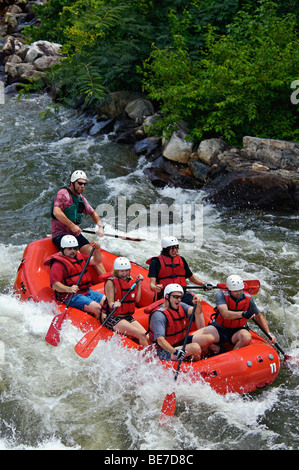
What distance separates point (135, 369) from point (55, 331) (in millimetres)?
963

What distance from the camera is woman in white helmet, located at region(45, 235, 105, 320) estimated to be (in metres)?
5.87

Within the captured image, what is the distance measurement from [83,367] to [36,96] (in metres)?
10.5

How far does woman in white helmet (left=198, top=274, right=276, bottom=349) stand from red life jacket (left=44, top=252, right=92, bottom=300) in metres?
1.50

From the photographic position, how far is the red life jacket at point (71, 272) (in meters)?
6.00

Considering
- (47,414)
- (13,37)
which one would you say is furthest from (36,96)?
(47,414)

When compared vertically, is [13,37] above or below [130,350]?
above

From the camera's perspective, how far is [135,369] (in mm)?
5266

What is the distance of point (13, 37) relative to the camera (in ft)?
58.2

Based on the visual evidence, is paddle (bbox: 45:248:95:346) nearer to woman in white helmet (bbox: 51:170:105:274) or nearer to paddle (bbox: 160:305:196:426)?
woman in white helmet (bbox: 51:170:105:274)

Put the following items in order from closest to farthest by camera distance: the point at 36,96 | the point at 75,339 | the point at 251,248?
1. the point at 75,339
2. the point at 251,248
3. the point at 36,96

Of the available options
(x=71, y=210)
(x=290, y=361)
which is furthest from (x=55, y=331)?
(x=290, y=361)

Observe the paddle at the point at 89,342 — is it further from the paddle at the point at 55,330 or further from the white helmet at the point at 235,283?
the white helmet at the point at 235,283

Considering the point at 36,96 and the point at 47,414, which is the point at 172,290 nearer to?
the point at 47,414

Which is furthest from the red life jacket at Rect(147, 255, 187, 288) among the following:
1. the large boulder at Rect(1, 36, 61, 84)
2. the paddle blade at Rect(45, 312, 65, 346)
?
the large boulder at Rect(1, 36, 61, 84)
